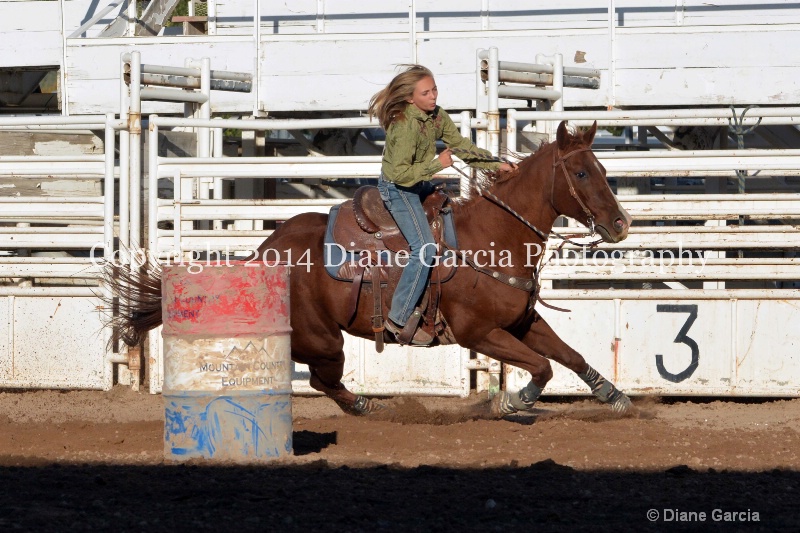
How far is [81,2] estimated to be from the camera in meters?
13.9

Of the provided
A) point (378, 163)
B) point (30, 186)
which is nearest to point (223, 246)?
point (378, 163)

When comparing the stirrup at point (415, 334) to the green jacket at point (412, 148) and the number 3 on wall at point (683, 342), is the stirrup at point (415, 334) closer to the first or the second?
the green jacket at point (412, 148)

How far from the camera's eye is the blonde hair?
21.8ft

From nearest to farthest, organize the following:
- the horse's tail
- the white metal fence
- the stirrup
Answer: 1. the stirrup
2. the horse's tail
3. the white metal fence

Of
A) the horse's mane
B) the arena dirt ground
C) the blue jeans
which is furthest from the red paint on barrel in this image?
the horse's mane

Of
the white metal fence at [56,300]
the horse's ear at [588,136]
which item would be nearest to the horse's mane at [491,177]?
the horse's ear at [588,136]

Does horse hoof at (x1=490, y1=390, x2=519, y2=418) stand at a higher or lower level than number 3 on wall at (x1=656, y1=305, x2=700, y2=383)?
lower

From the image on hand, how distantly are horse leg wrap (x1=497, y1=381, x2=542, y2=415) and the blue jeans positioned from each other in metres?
0.94

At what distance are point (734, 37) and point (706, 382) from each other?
4.28 metres

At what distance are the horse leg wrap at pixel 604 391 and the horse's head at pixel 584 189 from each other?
40.2 inches

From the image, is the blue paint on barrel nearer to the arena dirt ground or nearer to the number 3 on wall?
the arena dirt ground

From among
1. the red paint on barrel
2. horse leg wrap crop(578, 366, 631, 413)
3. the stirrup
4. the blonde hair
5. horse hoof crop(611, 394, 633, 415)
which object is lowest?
horse hoof crop(611, 394, 633, 415)

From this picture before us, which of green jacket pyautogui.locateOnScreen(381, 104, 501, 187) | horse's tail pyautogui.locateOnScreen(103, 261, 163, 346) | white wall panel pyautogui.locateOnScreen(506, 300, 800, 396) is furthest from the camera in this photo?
white wall panel pyautogui.locateOnScreen(506, 300, 800, 396)

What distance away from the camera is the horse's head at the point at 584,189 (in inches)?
261
